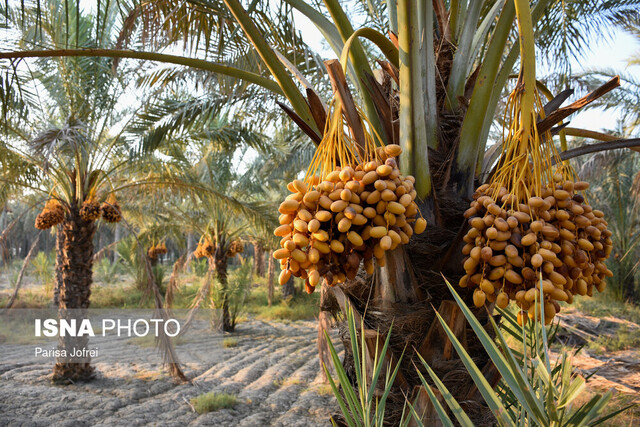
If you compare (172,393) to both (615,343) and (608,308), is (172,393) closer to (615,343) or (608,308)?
(615,343)

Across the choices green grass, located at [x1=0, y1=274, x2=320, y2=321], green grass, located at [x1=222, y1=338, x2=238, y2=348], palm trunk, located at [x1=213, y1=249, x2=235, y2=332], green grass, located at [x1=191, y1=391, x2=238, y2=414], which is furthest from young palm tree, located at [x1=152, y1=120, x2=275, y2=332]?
green grass, located at [x1=191, y1=391, x2=238, y2=414]

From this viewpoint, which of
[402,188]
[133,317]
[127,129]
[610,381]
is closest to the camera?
[402,188]

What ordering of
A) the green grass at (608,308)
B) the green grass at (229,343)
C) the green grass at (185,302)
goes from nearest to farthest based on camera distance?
the green grass at (229,343) < the green grass at (608,308) < the green grass at (185,302)

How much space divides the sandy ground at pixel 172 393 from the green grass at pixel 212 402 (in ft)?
0.29

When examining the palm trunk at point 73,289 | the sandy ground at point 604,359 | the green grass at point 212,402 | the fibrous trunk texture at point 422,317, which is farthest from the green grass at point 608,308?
the fibrous trunk texture at point 422,317

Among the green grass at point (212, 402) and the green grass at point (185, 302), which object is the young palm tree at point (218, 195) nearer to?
the green grass at point (185, 302)

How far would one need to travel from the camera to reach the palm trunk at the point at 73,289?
239 inches

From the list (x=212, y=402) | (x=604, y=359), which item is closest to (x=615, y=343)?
(x=604, y=359)

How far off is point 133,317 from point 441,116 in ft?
41.9

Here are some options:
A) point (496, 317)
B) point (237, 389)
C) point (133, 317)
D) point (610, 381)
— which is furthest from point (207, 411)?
point (133, 317)

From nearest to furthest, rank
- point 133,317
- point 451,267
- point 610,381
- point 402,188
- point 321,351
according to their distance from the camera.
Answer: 1. point 402,188
2. point 451,267
3. point 321,351
4. point 610,381
5. point 133,317

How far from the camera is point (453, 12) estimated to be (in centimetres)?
174

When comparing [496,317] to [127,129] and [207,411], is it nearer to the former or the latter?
[207,411]

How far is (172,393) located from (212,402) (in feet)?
3.10
